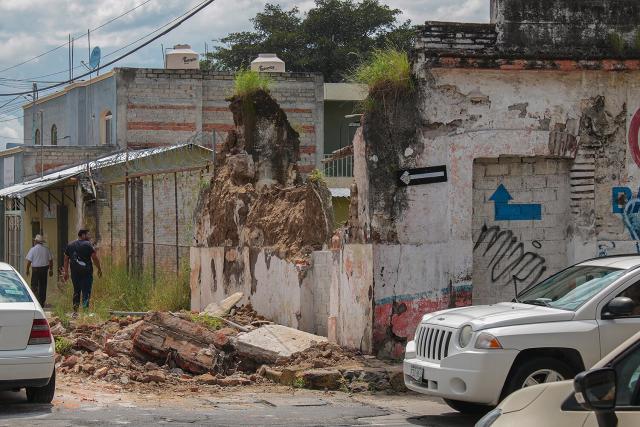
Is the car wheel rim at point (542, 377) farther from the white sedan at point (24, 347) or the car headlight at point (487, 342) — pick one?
the white sedan at point (24, 347)

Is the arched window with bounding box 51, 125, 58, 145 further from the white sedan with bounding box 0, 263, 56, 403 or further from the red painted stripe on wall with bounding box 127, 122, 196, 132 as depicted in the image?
the white sedan with bounding box 0, 263, 56, 403

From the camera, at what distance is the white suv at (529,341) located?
9.87 meters

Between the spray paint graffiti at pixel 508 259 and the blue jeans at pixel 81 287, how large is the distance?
10337 millimetres

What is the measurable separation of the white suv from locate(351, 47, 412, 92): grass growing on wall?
4.61 metres

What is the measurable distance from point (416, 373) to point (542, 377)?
1299 millimetres

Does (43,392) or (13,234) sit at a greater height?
(13,234)

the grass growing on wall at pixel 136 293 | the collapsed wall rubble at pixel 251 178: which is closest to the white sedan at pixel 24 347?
the collapsed wall rubble at pixel 251 178

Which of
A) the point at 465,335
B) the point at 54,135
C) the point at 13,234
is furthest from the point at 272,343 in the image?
the point at 54,135

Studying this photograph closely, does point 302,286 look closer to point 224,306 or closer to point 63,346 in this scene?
point 224,306

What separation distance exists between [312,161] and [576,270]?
2666 centimetres

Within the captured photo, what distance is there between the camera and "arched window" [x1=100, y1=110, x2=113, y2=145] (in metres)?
38.3

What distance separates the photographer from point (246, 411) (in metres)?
11.2

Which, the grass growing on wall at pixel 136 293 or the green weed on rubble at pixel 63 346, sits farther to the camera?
the grass growing on wall at pixel 136 293

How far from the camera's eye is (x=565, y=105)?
1436cm
